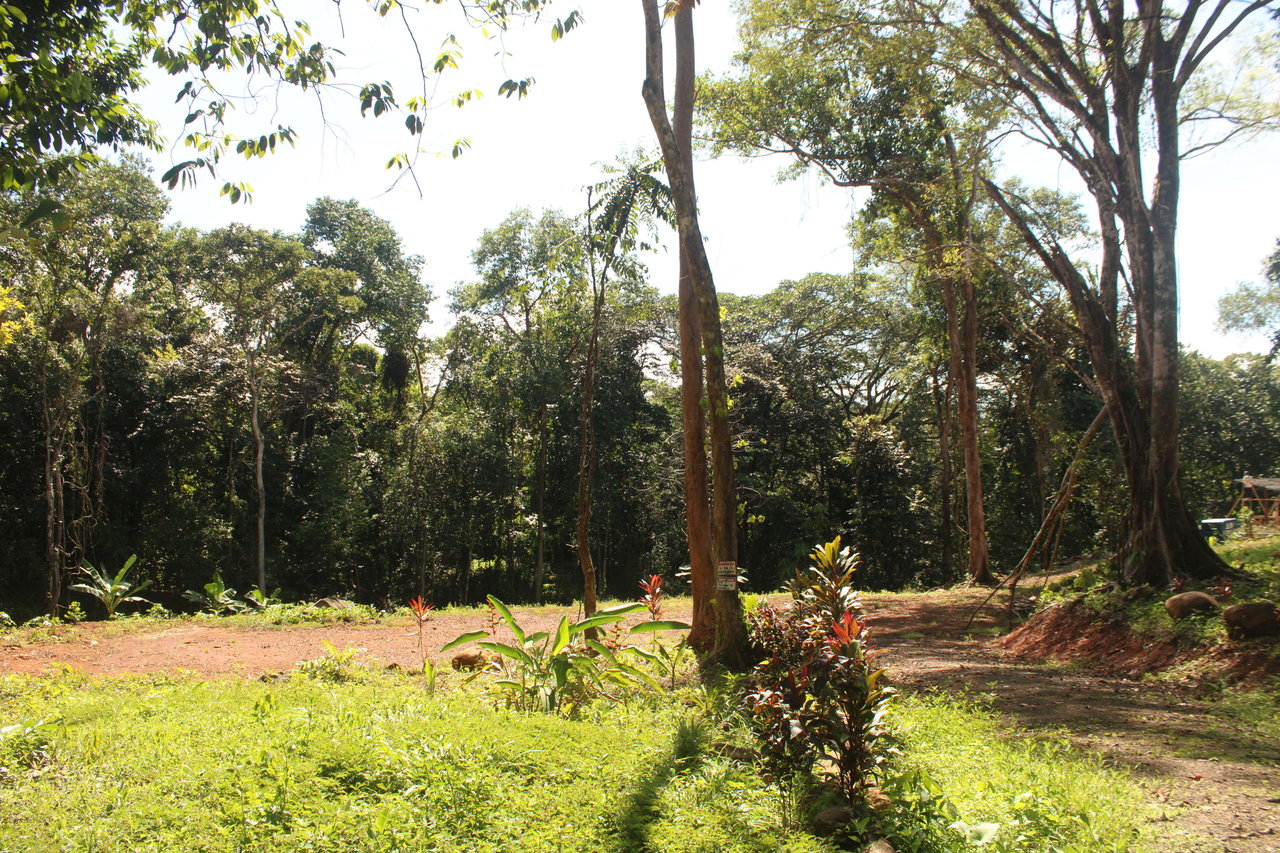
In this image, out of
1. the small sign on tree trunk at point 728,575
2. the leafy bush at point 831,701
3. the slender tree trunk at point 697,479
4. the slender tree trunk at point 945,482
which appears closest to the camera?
the leafy bush at point 831,701

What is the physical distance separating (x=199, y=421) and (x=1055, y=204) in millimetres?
22742

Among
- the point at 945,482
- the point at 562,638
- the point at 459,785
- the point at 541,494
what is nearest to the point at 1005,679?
the point at 562,638

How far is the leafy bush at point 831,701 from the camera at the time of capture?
11.5 ft

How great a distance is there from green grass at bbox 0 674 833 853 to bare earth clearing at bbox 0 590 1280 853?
6.97 feet

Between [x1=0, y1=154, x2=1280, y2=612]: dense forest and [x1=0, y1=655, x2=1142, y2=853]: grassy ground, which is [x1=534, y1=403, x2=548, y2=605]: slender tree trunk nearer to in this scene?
[x1=0, y1=154, x2=1280, y2=612]: dense forest

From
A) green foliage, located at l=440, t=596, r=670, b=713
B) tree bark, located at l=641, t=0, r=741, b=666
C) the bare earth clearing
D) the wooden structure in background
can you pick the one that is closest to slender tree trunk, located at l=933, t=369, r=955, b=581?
the wooden structure in background

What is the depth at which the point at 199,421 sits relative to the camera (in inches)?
803

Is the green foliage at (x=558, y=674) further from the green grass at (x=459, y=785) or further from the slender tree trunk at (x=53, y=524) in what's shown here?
the slender tree trunk at (x=53, y=524)

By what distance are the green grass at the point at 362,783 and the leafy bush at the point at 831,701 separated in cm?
27

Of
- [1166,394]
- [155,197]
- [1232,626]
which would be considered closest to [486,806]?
[1232,626]

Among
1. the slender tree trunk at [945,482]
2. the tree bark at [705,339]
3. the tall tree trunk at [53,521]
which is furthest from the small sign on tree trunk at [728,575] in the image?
the slender tree trunk at [945,482]

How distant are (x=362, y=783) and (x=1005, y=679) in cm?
597

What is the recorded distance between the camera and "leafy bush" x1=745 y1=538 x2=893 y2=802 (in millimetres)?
3518

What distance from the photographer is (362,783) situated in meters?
A: 3.60
